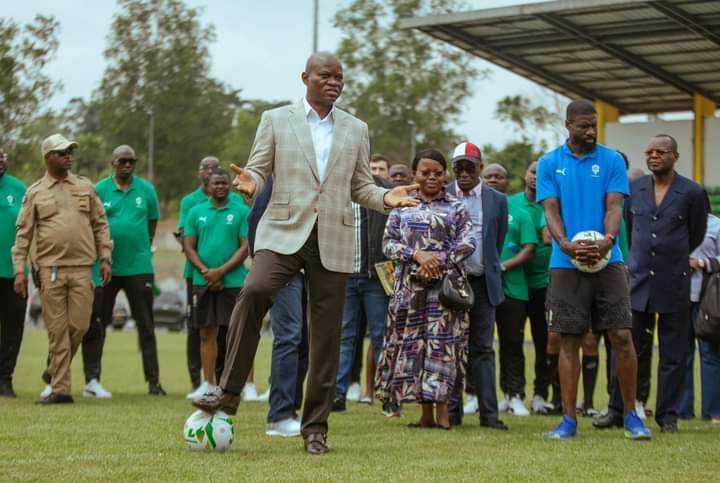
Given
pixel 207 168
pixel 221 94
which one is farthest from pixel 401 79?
pixel 207 168

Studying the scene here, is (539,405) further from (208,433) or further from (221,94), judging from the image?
(221,94)

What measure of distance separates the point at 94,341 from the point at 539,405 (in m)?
5.00

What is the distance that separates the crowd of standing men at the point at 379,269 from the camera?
27.4 feet

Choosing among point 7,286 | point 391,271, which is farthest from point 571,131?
point 7,286

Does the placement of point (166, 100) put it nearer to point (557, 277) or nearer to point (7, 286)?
point (7, 286)

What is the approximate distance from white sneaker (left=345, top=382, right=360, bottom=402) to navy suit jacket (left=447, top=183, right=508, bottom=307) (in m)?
3.19

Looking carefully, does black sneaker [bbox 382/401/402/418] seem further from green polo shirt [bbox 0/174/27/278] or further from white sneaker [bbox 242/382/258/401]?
green polo shirt [bbox 0/174/27/278]

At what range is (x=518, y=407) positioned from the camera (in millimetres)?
12328

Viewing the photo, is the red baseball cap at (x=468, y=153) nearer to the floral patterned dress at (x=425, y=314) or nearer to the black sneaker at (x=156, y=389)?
the floral patterned dress at (x=425, y=314)

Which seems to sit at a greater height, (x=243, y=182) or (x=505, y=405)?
(x=243, y=182)

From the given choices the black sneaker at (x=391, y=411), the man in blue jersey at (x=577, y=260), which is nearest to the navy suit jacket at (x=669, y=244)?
the man in blue jersey at (x=577, y=260)

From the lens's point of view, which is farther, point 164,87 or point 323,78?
point 164,87

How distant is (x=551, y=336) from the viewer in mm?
12805

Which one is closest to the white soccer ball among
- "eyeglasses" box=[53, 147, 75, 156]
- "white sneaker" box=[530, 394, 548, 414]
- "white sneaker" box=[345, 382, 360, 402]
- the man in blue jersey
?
the man in blue jersey
